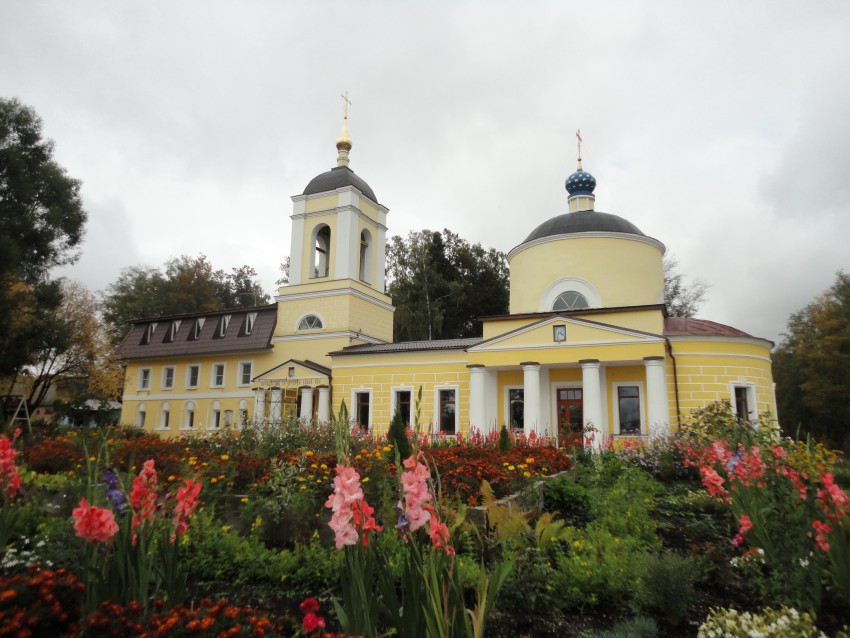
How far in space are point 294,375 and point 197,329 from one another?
30.7 ft

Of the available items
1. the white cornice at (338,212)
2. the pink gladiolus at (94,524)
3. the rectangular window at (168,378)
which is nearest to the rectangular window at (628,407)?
the white cornice at (338,212)

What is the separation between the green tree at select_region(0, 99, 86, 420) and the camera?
2261 centimetres

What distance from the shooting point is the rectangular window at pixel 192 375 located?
32.2 m

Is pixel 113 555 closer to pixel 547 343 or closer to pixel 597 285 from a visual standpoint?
pixel 547 343

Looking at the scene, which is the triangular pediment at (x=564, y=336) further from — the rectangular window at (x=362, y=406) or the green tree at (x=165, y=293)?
the green tree at (x=165, y=293)

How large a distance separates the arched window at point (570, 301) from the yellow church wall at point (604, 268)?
0.67m

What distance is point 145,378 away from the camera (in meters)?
34.0

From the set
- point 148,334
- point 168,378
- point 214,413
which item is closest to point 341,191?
point 214,413

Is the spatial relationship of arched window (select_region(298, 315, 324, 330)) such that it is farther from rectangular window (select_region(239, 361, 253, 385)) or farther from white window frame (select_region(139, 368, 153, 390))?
white window frame (select_region(139, 368, 153, 390))

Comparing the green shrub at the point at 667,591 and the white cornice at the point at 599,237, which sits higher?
the white cornice at the point at 599,237

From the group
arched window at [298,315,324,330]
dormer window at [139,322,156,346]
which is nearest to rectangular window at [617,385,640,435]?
arched window at [298,315,324,330]

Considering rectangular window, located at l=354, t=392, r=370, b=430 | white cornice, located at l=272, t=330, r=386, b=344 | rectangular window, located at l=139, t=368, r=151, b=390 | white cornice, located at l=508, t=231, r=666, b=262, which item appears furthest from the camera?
rectangular window, located at l=139, t=368, r=151, b=390

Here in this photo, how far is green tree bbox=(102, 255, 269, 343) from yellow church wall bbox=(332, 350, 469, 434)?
24279 millimetres

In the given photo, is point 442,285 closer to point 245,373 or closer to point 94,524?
point 245,373
